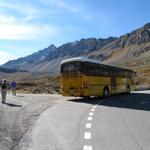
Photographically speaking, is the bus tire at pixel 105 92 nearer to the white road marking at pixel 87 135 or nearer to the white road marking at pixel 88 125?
the white road marking at pixel 88 125

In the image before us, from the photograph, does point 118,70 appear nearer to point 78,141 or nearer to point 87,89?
point 87,89

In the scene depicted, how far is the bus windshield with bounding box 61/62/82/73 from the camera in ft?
96.8

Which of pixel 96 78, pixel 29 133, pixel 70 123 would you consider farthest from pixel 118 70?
pixel 29 133

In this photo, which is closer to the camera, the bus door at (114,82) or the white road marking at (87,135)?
the white road marking at (87,135)

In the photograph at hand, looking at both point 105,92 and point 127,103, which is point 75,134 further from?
point 105,92

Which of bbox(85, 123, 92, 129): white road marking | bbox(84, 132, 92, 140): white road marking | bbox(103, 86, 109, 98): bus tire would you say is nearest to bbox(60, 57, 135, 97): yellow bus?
bbox(103, 86, 109, 98): bus tire

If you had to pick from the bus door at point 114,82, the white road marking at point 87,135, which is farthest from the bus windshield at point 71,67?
the white road marking at point 87,135

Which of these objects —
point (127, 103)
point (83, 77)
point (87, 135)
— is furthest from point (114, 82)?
point (87, 135)

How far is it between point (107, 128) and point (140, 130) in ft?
3.84

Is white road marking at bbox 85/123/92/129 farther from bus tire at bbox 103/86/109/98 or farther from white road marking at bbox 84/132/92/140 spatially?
bus tire at bbox 103/86/109/98

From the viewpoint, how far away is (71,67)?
29984 millimetres

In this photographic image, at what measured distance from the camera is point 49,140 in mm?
10828

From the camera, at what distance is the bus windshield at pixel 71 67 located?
29.5m

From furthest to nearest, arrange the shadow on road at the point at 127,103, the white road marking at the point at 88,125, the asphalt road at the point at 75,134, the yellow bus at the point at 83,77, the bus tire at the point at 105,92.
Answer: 1. the bus tire at the point at 105,92
2. the yellow bus at the point at 83,77
3. the shadow on road at the point at 127,103
4. the white road marking at the point at 88,125
5. the asphalt road at the point at 75,134
